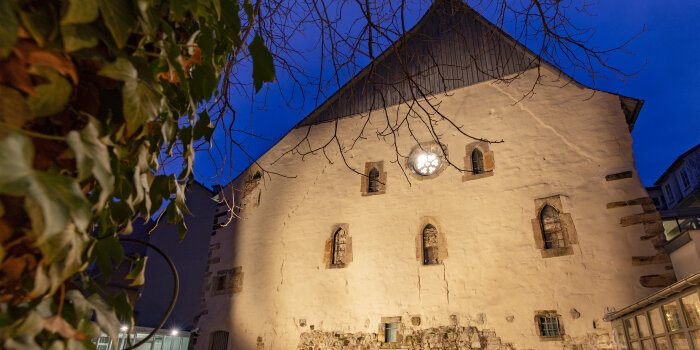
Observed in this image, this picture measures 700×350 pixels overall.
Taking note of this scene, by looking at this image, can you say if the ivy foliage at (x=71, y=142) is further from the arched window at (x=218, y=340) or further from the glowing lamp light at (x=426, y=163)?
the arched window at (x=218, y=340)

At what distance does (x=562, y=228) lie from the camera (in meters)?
7.96

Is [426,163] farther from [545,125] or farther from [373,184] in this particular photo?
[545,125]

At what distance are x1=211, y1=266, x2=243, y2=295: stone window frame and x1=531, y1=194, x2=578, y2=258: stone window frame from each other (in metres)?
6.84

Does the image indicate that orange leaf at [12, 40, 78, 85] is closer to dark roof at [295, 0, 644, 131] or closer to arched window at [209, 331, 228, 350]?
dark roof at [295, 0, 644, 131]

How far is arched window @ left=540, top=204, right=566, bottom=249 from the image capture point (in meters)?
7.95

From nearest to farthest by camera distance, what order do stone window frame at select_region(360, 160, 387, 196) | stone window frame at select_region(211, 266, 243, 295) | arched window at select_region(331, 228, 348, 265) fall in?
arched window at select_region(331, 228, 348, 265)
stone window frame at select_region(360, 160, 387, 196)
stone window frame at select_region(211, 266, 243, 295)

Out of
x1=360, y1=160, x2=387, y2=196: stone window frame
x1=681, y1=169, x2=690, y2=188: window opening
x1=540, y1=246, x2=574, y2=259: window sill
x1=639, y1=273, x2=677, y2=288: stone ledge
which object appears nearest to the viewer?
x1=639, y1=273, x2=677, y2=288: stone ledge

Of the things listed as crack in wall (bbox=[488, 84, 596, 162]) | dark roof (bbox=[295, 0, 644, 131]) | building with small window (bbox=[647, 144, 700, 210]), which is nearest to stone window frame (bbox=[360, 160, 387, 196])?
dark roof (bbox=[295, 0, 644, 131])

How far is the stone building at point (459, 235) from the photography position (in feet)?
24.5

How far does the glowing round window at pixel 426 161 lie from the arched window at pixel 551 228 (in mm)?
2388

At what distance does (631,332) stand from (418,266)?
375 cm

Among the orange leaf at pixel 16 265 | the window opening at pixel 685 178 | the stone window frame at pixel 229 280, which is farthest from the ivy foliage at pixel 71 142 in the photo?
the window opening at pixel 685 178

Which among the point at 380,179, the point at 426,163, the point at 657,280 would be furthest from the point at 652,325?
the point at 380,179

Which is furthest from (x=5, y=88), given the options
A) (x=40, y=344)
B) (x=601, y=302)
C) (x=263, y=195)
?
(x=263, y=195)
